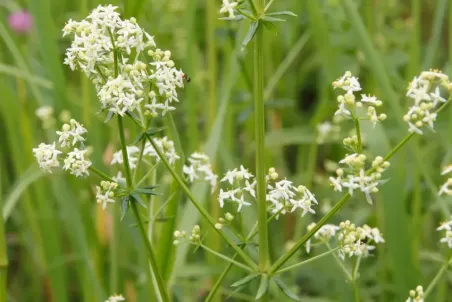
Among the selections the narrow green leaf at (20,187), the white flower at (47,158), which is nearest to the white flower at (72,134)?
the white flower at (47,158)

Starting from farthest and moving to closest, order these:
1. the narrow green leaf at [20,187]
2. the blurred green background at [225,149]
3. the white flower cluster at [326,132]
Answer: the white flower cluster at [326,132]
the blurred green background at [225,149]
the narrow green leaf at [20,187]

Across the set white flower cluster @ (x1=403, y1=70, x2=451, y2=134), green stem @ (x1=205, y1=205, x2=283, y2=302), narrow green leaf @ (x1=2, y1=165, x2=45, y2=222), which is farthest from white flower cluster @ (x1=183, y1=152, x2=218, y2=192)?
narrow green leaf @ (x1=2, y1=165, x2=45, y2=222)

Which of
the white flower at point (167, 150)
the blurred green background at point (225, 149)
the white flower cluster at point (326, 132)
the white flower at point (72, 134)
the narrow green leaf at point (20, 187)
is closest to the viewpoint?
the white flower at point (72, 134)

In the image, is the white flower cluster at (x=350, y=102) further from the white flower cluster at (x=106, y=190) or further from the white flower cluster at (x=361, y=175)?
the white flower cluster at (x=106, y=190)

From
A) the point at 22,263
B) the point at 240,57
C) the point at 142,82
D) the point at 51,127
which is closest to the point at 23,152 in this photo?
the point at 51,127

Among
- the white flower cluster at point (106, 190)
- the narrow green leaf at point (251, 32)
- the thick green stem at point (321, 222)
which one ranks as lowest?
the thick green stem at point (321, 222)

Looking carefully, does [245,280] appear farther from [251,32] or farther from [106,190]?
[251,32]

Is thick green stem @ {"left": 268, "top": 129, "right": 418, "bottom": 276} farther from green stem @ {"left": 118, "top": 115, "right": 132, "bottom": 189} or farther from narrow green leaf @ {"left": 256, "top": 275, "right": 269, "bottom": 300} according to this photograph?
green stem @ {"left": 118, "top": 115, "right": 132, "bottom": 189}

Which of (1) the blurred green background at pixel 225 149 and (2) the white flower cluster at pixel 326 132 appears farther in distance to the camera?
(2) the white flower cluster at pixel 326 132
